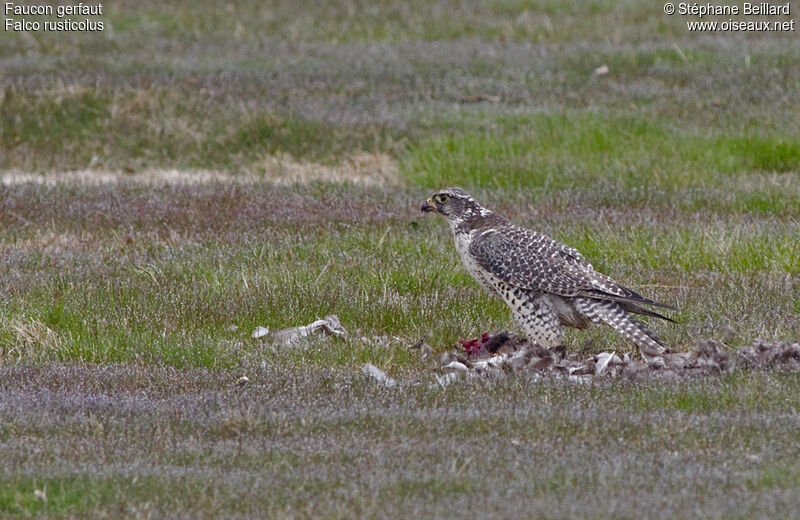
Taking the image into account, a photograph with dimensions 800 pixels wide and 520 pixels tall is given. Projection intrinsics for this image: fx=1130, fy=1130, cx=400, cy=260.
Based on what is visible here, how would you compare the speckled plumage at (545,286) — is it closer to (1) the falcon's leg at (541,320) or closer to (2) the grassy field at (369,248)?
(1) the falcon's leg at (541,320)

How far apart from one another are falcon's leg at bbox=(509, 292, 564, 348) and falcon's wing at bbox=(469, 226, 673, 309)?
4.3 inches

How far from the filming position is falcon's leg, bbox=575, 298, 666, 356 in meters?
7.92

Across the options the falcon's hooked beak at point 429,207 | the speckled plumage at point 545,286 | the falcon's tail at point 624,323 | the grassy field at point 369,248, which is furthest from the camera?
the falcon's hooked beak at point 429,207

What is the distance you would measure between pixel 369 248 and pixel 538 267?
3224mm

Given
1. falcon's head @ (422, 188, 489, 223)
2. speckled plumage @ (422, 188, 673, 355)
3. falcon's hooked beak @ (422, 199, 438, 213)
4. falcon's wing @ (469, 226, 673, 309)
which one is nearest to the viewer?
speckled plumage @ (422, 188, 673, 355)


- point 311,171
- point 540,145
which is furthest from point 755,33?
point 311,171

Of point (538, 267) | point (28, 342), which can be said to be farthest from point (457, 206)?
point (28, 342)

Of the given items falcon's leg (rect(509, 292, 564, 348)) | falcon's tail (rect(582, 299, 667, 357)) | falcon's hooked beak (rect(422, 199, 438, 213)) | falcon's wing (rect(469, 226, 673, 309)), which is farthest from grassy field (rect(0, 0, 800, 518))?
falcon's hooked beak (rect(422, 199, 438, 213))

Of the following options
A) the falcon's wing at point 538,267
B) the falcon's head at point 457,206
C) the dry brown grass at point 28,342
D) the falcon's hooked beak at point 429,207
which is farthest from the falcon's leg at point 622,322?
the dry brown grass at point 28,342

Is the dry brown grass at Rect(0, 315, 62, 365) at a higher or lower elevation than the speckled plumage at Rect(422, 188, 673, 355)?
lower

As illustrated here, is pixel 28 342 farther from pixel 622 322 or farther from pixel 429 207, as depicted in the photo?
pixel 622 322

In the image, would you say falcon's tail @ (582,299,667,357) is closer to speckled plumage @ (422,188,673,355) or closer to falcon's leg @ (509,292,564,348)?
speckled plumage @ (422,188,673,355)

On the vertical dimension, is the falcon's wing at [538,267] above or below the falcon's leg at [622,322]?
above

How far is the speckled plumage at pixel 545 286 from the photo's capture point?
26.8 ft
